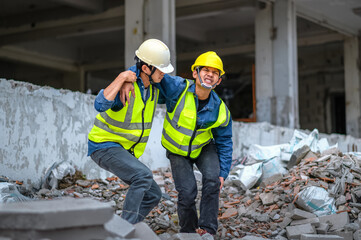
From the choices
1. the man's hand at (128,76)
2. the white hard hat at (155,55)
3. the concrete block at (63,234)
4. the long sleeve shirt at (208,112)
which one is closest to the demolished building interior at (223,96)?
the concrete block at (63,234)

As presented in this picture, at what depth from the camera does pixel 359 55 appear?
1525 cm

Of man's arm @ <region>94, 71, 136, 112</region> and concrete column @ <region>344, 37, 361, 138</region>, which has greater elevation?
concrete column @ <region>344, 37, 361, 138</region>

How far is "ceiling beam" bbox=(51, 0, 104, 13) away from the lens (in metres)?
11.4

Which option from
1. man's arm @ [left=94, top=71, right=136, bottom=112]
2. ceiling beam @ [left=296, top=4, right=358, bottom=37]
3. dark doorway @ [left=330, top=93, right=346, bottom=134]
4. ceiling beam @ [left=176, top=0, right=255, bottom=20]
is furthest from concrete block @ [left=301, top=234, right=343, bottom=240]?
dark doorway @ [left=330, top=93, right=346, bottom=134]

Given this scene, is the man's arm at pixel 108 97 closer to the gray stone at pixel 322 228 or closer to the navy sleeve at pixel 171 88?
the navy sleeve at pixel 171 88

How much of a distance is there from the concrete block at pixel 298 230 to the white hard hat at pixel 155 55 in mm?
2102

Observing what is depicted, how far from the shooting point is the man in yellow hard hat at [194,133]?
14.0 feet

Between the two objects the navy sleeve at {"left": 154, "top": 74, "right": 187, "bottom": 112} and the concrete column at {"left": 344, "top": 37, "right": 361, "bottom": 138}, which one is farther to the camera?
the concrete column at {"left": 344, "top": 37, "right": 361, "bottom": 138}

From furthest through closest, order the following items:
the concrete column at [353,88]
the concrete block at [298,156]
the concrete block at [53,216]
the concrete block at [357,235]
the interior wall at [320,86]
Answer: the interior wall at [320,86]
the concrete column at [353,88]
the concrete block at [298,156]
the concrete block at [357,235]
the concrete block at [53,216]

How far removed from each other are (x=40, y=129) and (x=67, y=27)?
26.5 feet

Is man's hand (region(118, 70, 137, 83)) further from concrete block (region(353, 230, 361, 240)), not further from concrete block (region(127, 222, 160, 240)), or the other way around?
concrete block (region(353, 230, 361, 240))

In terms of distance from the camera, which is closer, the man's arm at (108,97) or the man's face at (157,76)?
the man's arm at (108,97)

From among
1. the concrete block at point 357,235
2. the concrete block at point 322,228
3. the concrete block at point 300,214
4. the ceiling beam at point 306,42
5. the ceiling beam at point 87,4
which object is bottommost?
the concrete block at point 357,235

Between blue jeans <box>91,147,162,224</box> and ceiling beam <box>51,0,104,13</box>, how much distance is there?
822 centimetres
